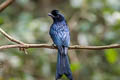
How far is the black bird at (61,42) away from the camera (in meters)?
3.51

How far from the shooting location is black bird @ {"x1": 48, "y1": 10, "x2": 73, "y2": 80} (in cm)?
351

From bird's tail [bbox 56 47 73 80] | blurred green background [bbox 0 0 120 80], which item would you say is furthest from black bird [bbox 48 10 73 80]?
blurred green background [bbox 0 0 120 80]

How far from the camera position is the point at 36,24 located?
4.90 meters

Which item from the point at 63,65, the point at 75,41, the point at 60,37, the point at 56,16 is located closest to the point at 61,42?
the point at 60,37

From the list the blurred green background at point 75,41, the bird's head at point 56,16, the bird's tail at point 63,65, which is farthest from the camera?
the blurred green background at point 75,41

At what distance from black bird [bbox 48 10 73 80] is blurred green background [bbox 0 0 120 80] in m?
0.44

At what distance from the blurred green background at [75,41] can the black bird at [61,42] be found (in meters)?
0.44

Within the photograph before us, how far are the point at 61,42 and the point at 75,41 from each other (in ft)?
7.01

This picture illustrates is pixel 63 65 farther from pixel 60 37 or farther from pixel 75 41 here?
pixel 75 41

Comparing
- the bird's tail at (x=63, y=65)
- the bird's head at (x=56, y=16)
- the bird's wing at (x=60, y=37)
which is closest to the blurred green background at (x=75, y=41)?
the bird's head at (x=56, y=16)

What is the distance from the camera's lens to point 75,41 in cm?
599

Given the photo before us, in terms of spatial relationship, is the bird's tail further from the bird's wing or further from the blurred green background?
the blurred green background

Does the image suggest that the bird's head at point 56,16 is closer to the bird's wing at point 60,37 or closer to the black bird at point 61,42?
the black bird at point 61,42

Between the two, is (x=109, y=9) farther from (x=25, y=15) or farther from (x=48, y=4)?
(x=48, y=4)
